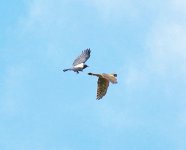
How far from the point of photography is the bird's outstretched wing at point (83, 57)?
1535 inches

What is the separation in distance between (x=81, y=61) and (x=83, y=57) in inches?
28.5

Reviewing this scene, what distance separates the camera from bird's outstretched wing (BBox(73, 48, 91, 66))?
38981 mm

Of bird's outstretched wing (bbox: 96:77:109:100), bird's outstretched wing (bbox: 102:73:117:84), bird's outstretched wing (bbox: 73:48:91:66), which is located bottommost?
bird's outstretched wing (bbox: 96:77:109:100)

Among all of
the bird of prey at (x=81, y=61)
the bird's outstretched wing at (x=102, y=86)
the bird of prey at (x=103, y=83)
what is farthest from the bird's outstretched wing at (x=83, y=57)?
the bird's outstretched wing at (x=102, y=86)

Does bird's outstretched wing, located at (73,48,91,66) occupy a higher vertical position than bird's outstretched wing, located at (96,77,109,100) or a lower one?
higher

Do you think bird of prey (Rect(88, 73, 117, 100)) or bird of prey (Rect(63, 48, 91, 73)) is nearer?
bird of prey (Rect(63, 48, 91, 73))

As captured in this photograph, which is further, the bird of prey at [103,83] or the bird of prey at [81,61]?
the bird of prey at [103,83]

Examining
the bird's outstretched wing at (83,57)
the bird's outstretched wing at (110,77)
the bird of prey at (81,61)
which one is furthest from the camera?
the bird's outstretched wing at (110,77)

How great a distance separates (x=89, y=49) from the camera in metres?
39.9

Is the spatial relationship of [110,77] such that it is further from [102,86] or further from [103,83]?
[102,86]

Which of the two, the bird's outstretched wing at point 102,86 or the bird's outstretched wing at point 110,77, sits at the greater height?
the bird's outstretched wing at point 110,77

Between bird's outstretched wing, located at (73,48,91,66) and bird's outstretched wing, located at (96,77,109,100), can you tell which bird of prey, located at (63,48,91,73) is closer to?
bird's outstretched wing, located at (73,48,91,66)


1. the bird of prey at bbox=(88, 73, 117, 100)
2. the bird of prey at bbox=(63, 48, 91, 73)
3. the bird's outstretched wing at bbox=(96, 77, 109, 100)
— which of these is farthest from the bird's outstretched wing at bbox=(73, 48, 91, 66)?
the bird's outstretched wing at bbox=(96, 77, 109, 100)

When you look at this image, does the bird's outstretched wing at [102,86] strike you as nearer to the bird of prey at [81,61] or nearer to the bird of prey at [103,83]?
the bird of prey at [103,83]
